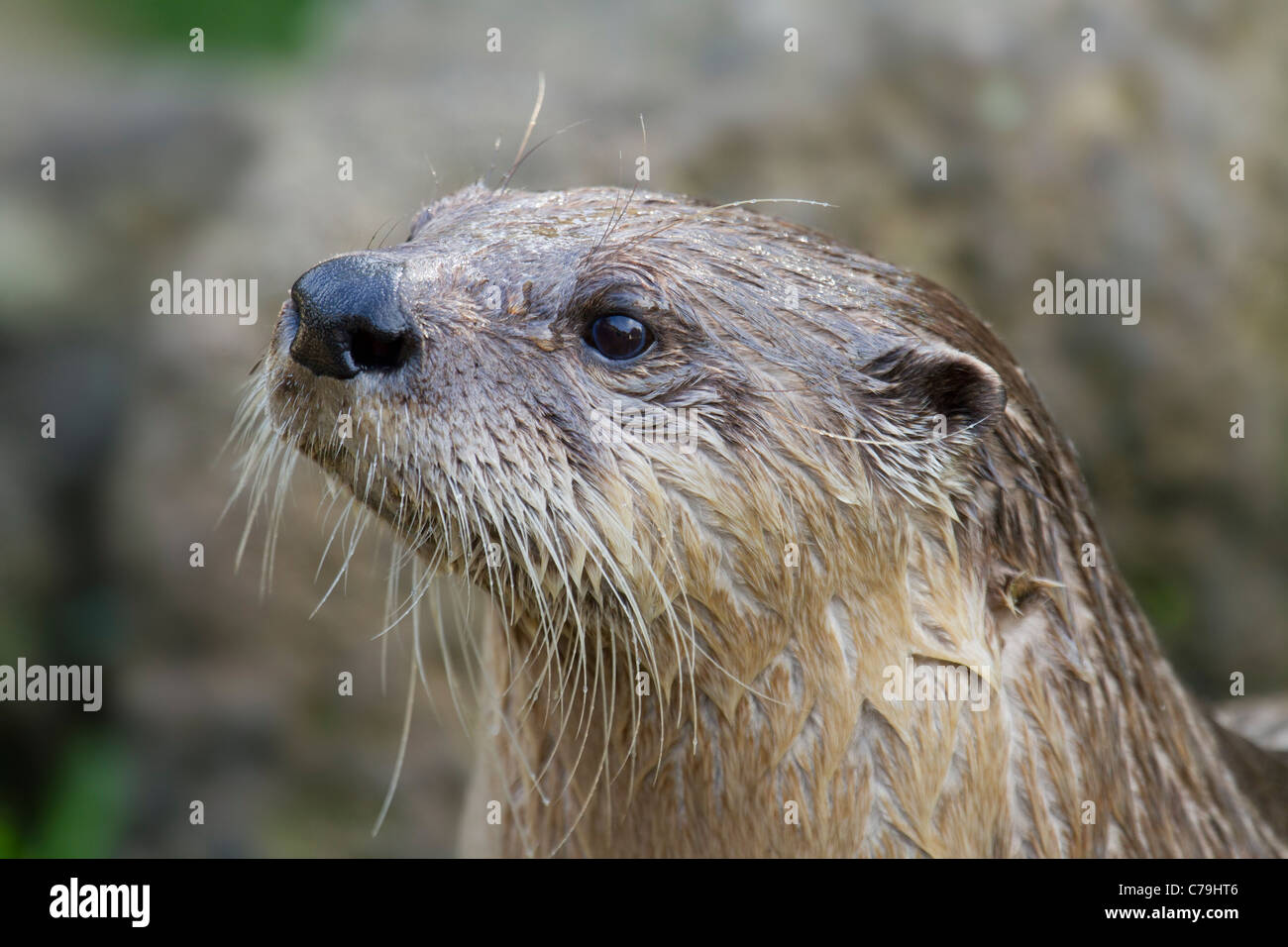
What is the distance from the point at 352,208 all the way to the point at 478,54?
3.47ft

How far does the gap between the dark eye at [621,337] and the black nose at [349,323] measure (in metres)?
0.34

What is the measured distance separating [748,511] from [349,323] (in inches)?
29.3

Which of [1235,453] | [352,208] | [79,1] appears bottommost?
[1235,453]

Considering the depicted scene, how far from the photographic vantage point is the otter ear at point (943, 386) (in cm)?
232

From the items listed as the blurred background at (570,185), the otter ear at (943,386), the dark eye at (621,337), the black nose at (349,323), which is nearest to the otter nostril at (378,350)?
the black nose at (349,323)

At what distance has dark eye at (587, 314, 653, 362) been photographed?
7.58 feet

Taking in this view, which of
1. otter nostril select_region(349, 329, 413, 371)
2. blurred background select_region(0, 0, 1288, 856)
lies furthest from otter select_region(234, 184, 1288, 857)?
blurred background select_region(0, 0, 1288, 856)

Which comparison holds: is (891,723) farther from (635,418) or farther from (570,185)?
(570,185)

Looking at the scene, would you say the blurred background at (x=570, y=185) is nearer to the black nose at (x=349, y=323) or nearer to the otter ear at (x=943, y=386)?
the black nose at (x=349, y=323)

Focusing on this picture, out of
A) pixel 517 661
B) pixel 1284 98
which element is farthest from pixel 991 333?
pixel 1284 98

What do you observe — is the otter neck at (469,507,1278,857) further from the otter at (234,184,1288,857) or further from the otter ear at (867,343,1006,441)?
the otter ear at (867,343,1006,441)

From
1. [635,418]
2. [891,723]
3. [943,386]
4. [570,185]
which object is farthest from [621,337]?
[570,185]
